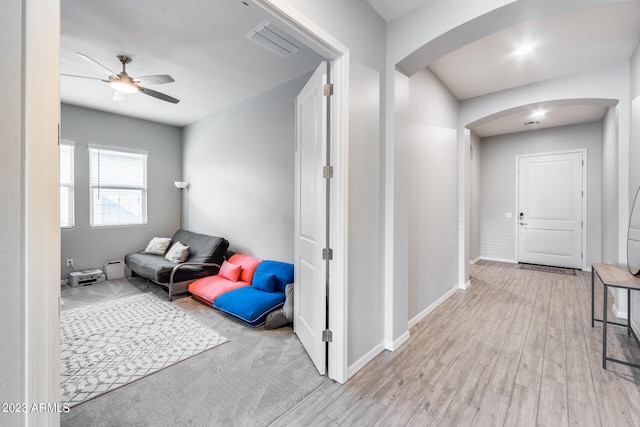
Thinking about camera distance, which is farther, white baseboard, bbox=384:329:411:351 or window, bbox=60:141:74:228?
window, bbox=60:141:74:228

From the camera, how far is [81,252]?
4.62 meters

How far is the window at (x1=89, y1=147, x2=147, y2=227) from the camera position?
4809 millimetres

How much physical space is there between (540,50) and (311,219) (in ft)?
9.53

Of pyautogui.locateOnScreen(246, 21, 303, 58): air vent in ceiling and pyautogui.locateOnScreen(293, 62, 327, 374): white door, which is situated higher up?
pyautogui.locateOnScreen(246, 21, 303, 58): air vent in ceiling

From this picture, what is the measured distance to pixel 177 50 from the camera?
115 inches

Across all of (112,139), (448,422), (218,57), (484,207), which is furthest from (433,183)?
(112,139)

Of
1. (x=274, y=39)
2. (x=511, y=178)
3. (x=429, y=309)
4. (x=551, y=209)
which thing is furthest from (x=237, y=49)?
(x=551, y=209)

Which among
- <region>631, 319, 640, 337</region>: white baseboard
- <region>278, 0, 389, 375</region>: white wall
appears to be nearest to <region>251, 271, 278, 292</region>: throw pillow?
<region>278, 0, 389, 375</region>: white wall

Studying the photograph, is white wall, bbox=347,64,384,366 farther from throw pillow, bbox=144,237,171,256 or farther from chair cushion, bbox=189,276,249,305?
throw pillow, bbox=144,237,171,256

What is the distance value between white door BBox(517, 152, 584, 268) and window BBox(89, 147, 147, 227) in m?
7.69

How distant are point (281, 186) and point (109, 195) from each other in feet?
11.3

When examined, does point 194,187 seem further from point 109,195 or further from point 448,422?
point 448,422

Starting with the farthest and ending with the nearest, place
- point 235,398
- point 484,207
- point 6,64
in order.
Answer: point 484,207
point 235,398
point 6,64

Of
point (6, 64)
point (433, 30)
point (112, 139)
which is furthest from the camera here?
point (112, 139)
